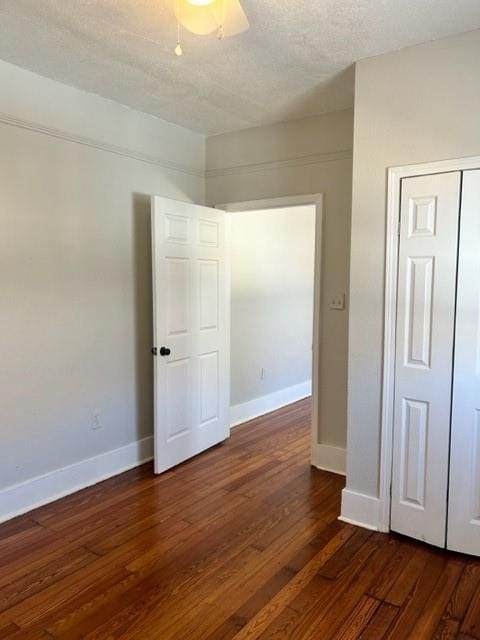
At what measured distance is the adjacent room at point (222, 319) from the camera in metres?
2.18

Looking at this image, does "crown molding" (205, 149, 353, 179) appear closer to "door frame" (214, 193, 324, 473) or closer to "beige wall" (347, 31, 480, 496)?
"door frame" (214, 193, 324, 473)

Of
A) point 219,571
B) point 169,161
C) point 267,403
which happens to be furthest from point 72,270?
point 267,403

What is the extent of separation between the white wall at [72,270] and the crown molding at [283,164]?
1.63 ft

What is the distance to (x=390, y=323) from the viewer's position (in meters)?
2.62

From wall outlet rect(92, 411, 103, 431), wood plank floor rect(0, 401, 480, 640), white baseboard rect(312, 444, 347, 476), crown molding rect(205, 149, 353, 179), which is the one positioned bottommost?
wood plank floor rect(0, 401, 480, 640)

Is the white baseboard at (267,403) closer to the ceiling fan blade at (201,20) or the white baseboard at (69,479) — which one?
the white baseboard at (69,479)

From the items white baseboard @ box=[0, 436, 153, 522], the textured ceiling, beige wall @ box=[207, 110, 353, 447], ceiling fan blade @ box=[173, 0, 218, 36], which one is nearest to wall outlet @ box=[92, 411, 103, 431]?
white baseboard @ box=[0, 436, 153, 522]

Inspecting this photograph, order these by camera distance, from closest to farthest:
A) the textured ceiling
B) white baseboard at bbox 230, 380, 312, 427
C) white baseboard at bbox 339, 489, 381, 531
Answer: the textured ceiling, white baseboard at bbox 339, 489, 381, 531, white baseboard at bbox 230, 380, 312, 427

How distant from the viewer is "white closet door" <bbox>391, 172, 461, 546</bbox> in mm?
2436

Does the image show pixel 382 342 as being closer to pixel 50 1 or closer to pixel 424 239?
pixel 424 239

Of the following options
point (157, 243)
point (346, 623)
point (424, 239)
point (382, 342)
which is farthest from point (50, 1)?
point (346, 623)

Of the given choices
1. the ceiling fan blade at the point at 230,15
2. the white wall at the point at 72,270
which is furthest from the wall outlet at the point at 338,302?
the ceiling fan blade at the point at 230,15

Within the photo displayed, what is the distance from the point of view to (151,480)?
11.2ft

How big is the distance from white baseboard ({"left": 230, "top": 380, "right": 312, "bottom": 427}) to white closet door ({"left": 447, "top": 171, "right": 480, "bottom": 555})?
2.49 metres
